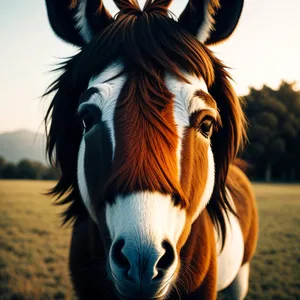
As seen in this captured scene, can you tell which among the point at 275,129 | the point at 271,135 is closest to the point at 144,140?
the point at 271,135

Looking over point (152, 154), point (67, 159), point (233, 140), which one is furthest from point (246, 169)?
point (152, 154)

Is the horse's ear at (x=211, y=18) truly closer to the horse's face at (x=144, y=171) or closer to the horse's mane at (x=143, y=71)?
the horse's mane at (x=143, y=71)

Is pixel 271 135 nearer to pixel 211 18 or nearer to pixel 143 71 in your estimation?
pixel 211 18

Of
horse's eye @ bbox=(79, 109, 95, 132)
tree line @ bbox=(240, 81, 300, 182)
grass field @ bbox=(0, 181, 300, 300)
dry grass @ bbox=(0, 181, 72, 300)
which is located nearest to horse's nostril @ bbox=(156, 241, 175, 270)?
horse's eye @ bbox=(79, 109, 95, 132)

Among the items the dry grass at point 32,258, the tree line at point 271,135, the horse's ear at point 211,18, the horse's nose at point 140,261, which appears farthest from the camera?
the tree line at point 271,135

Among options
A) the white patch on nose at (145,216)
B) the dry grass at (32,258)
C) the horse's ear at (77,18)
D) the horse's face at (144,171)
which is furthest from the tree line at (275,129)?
the white patch on nose at (145,216)

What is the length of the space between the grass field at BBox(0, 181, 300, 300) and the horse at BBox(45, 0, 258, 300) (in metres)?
2.89

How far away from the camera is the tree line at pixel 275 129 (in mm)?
24922

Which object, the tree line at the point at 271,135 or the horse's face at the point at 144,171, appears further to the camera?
the tree line at the point at 271,135

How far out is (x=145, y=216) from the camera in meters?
1.13

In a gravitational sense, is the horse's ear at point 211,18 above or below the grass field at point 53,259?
above

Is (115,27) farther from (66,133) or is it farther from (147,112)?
(66,133)

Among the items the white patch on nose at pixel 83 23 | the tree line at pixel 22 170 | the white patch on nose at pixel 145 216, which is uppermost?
the white patch on nose at pixel 83 23

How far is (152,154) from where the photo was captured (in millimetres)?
1289
